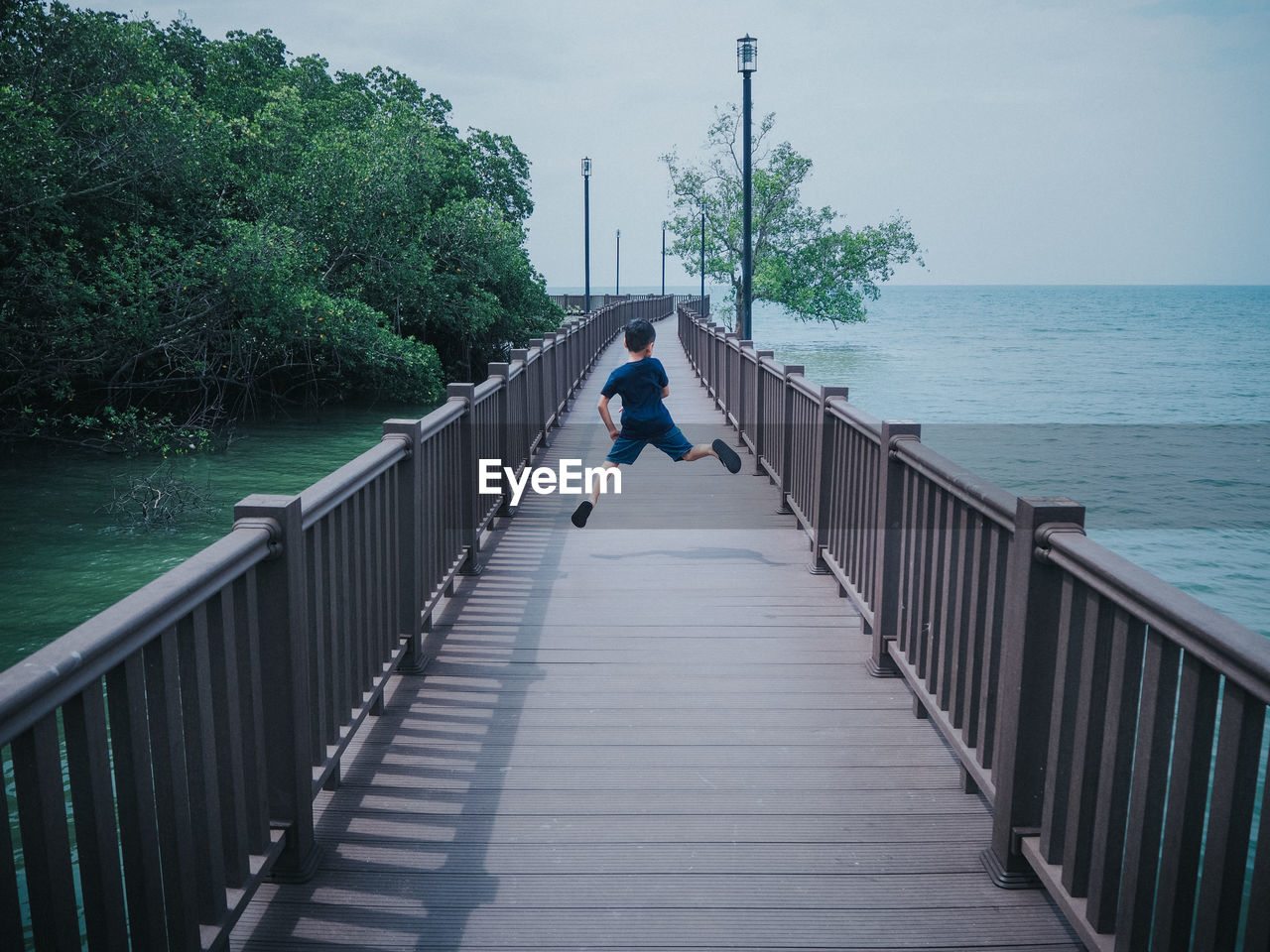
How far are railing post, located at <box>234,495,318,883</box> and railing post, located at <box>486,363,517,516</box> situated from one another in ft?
15.4

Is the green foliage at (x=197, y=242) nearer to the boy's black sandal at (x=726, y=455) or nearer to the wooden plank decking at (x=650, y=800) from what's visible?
the boy's black sandal at (x=726, y=455)

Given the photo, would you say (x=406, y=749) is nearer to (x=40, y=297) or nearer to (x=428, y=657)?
(x=428, y=657)

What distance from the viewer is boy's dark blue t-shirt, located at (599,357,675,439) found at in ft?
25.9

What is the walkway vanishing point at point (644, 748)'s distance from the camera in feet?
7.07

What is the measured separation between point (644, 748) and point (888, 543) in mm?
1466

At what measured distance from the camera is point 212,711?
102 inches

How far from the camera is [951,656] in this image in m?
3.84

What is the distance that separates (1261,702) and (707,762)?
2.38 meters

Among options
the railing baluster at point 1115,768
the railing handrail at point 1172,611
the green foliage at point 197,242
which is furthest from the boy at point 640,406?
the green foliage at point 197,242

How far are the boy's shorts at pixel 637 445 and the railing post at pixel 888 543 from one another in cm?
339

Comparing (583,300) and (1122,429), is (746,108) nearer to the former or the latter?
(1122,429)

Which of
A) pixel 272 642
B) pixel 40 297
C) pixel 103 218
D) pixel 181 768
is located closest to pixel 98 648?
pixel 181 768

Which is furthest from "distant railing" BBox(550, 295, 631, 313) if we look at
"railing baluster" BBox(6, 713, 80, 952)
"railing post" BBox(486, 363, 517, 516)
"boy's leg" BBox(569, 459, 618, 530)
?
"railing baluster" BBox(6, 713, 80, 952)

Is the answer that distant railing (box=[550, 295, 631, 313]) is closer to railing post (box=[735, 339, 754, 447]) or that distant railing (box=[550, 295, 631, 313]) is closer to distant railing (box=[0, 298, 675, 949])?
railing post (box=[735, 339, 754, 447])
